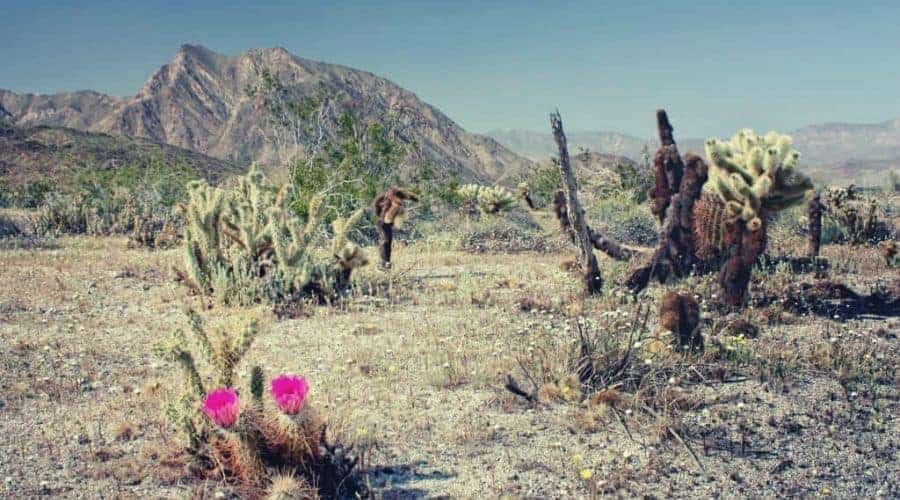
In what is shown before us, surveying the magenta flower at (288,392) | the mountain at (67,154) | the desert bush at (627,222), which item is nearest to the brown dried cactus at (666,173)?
the desert bush at (627,222)

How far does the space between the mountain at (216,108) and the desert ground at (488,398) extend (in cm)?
8543

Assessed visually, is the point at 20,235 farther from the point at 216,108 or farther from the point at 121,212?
the point at 216,108

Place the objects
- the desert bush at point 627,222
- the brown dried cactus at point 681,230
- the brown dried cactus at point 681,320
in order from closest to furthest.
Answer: the brown dried cactus at point 681,320 → the brown dried cactus at point 681,230 → the desert bush at point 627,222

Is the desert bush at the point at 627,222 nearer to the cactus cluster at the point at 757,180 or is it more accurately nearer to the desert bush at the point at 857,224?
the desert bush at the point at 857,224

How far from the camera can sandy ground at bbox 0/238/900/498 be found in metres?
4.58

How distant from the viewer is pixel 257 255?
995 cm

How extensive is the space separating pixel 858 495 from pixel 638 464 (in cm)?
126

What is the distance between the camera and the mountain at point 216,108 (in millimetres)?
103944

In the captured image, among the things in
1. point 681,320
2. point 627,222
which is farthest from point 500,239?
point 681,320

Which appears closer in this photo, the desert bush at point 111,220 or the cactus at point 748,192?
the cactus at point 748,192

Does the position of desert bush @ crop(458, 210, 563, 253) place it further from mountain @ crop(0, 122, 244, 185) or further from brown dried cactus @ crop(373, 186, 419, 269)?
mountain @ crop(0, 122, 244, 185)

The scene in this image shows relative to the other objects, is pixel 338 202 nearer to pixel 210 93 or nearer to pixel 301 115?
pixel 301 115

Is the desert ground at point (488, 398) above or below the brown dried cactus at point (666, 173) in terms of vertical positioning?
below

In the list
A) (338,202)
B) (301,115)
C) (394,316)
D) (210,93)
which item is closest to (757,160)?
(394,316)
